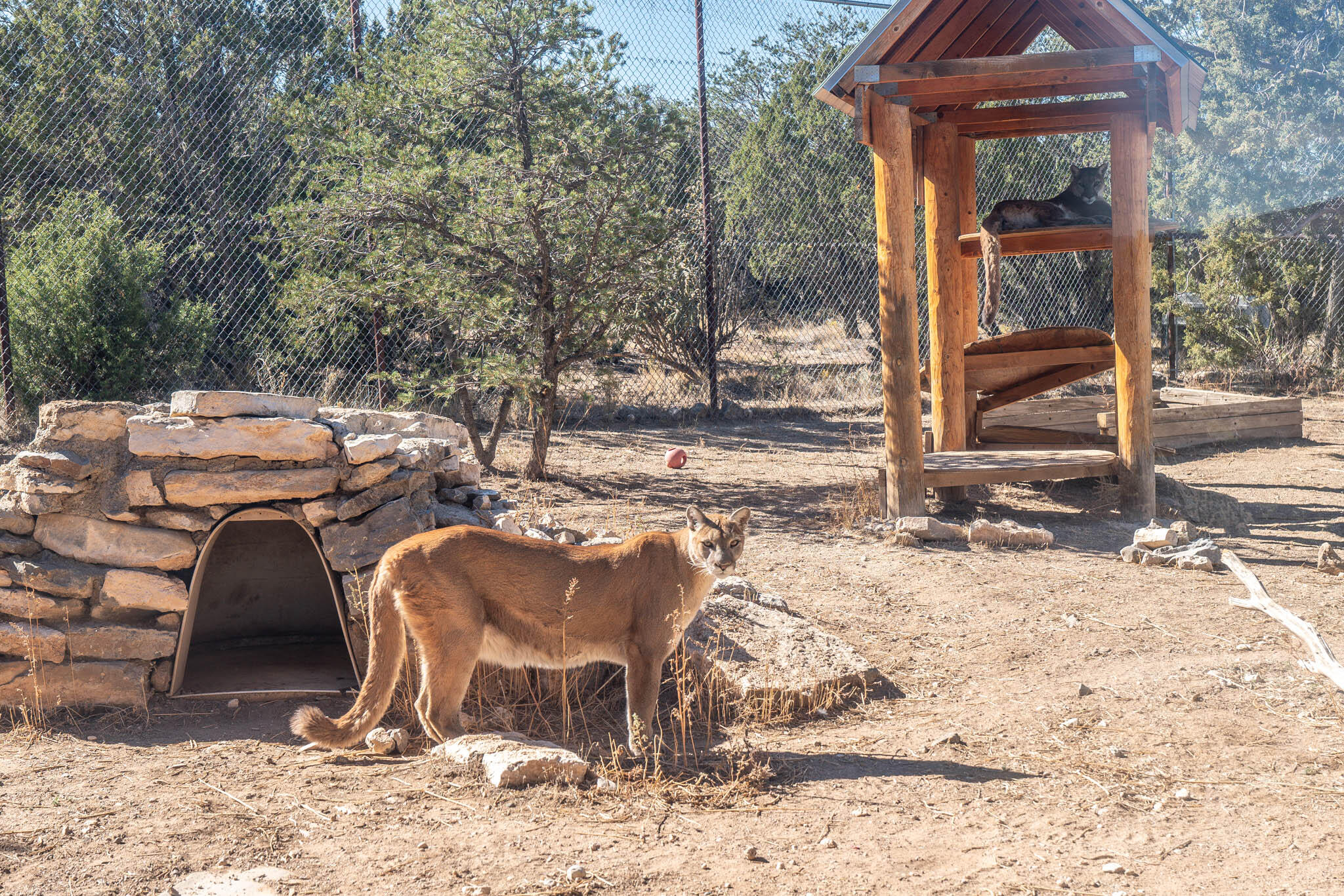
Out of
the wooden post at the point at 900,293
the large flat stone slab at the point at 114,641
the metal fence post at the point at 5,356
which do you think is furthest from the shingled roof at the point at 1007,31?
the metal fence post at the point at 5,356

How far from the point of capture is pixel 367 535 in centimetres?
516

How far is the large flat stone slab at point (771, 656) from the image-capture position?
496 cm

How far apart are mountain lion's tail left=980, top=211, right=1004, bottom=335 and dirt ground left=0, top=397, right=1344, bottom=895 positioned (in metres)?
2.58

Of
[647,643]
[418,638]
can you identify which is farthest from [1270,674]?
[418,638]

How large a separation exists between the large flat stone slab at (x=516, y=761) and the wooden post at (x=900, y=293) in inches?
179

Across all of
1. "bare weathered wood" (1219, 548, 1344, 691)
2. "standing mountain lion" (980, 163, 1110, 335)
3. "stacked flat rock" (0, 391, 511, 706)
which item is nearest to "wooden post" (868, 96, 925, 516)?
"standing mountain lion" (980, 163, 1110, 335)

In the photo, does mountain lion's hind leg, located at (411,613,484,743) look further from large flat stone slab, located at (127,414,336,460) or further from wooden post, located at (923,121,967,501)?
wooden post, located at (923,121,967,501)

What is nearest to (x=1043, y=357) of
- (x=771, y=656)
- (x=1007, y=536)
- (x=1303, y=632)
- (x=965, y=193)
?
(x=965, y=193)

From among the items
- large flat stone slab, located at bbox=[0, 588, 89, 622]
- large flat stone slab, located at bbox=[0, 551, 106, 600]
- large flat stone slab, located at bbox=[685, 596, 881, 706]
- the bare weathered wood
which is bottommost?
large flat stone slab, located at bbox=[685, 596, 881, 706]

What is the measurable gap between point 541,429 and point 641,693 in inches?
202

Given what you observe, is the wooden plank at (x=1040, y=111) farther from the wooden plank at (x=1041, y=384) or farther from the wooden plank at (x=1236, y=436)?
the wooden plank at (x=1236, y=436)

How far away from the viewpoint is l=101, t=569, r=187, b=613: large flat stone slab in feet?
16.4

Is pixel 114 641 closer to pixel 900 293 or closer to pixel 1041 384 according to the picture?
pixel 900 293

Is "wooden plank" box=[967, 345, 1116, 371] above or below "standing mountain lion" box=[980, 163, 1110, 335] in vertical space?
below
